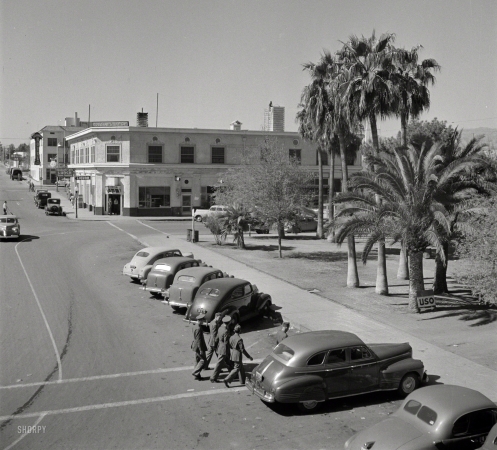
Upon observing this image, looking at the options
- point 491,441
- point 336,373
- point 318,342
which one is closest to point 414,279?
point 318,342

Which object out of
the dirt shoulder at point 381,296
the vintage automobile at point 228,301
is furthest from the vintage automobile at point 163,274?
the dirt shoulder at point 381,296

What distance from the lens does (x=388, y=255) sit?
3288 centimetres

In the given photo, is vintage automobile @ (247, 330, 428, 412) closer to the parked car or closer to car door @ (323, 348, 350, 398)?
car door @ (323, 348, 350, 398)

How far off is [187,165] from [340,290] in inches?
1553

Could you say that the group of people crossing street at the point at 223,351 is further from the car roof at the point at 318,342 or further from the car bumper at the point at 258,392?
the car roof at the point at 318,342

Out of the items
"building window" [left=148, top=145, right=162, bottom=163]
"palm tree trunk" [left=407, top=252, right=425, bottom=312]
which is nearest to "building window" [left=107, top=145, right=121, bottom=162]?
"building window" [left=148, top=145, right=162, bottom=163]

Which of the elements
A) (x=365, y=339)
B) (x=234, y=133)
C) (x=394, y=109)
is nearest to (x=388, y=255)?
(x=394, y=109)

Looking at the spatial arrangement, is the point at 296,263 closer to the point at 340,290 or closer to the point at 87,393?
the point at 340,290

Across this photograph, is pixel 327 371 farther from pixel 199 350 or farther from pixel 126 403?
pixel 126 403

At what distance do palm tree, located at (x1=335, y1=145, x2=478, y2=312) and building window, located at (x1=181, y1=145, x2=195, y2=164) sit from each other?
41.7m

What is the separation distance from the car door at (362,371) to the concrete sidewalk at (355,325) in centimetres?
190

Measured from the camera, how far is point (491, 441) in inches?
328

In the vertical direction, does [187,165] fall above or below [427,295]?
above

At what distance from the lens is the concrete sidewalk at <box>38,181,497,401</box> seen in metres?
12.6
